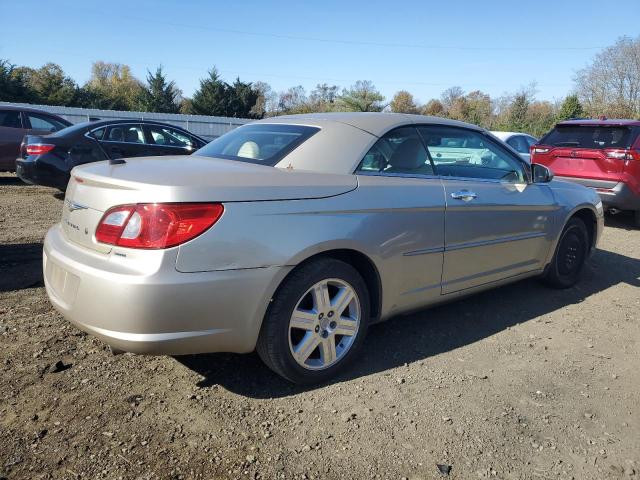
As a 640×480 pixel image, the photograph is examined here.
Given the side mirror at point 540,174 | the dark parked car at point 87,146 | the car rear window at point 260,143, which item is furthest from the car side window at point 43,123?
the side mirror at point 540,174

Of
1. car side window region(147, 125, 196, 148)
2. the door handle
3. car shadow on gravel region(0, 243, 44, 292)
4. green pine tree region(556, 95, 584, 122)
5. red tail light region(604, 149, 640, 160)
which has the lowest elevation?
car shadow on gravel region(0, 243, 44, 292)

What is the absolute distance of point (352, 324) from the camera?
121 inches

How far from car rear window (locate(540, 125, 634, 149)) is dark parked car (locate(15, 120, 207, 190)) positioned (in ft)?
21.1

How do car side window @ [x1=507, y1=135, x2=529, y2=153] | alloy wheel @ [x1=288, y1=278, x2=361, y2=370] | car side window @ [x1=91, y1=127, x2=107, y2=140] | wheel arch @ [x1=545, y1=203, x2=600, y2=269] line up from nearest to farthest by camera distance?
alloy wheel @ [x1=288, y1=278, x2=361, y2=370], wheel arch @ [x1=545, y1=203, x2=600, y2=269], car side window @ [x1=91, y1=127, x2=107, y2=140], car side window @ [x1=507, y1=135, x2=529, y2=153]

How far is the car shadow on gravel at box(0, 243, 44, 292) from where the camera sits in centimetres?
434

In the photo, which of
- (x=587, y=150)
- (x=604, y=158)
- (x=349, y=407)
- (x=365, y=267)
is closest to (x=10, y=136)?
(x=365, y=267)

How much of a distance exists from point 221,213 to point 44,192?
8.67 m

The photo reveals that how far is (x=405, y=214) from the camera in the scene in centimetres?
321

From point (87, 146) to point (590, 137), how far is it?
8194 mm

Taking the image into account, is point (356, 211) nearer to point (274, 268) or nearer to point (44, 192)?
point (274, 268)

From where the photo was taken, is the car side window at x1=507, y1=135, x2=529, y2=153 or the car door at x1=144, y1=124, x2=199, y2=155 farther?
the car side window at x1=507, y1=135, x2=529, y2=153

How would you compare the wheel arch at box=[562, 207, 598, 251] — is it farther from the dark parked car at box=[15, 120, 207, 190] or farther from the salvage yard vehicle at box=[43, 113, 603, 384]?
the dark parked car at box=[15, 120, 207, 190]

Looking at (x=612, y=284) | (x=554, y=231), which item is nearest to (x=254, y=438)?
(x=554, y=231)

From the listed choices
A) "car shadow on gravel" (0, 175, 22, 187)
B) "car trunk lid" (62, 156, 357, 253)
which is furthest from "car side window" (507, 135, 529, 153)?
"car shadow on gravel" (0, 175, 22, 187)
